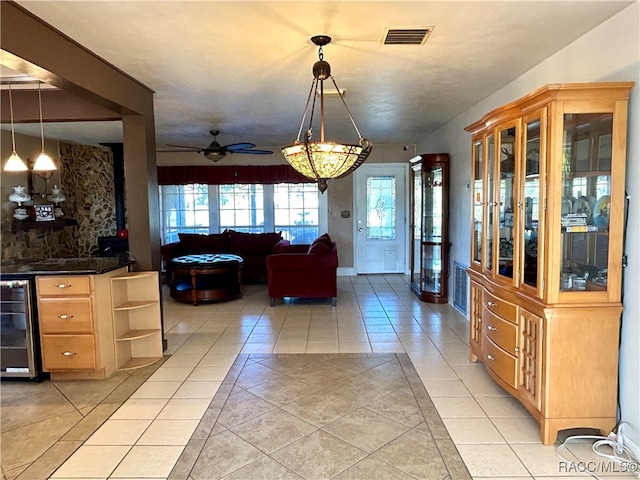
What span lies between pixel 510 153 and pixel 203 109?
10.7 ft

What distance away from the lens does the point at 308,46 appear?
292 cm

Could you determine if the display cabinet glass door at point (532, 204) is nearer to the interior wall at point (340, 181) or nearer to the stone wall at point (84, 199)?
the interior wall at point (340, 181)

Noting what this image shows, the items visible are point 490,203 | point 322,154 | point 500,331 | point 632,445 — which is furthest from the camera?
point 490,203

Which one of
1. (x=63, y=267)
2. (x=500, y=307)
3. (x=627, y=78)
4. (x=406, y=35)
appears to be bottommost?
(x=500, y=307)

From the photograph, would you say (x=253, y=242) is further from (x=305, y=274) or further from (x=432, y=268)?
(x=432, y=268)

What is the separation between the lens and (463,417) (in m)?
2.82

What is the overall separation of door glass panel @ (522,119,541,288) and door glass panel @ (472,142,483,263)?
2.38ft

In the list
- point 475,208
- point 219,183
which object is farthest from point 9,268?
point 219,183

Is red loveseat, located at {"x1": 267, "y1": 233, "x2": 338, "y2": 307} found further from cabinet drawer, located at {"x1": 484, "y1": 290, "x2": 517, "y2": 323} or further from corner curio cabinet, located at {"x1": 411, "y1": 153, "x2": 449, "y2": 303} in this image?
cabinet drawer, located at {"x1": 484, "y1": 290, "x2": 517, "y2": 323}

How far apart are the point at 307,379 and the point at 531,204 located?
6.91 feet

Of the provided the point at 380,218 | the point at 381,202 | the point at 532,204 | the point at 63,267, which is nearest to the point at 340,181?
the point at 381,202

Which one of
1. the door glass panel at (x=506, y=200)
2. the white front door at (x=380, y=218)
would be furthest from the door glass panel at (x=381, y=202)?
the door glass panel at (x=506, y=200)

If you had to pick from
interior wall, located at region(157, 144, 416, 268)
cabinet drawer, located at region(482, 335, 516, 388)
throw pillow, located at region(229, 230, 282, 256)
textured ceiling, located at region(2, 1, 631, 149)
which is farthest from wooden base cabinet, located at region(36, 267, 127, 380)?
interior wall, located at region(157, 144, 416, 268)

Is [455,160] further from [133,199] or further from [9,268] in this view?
[9,268]
